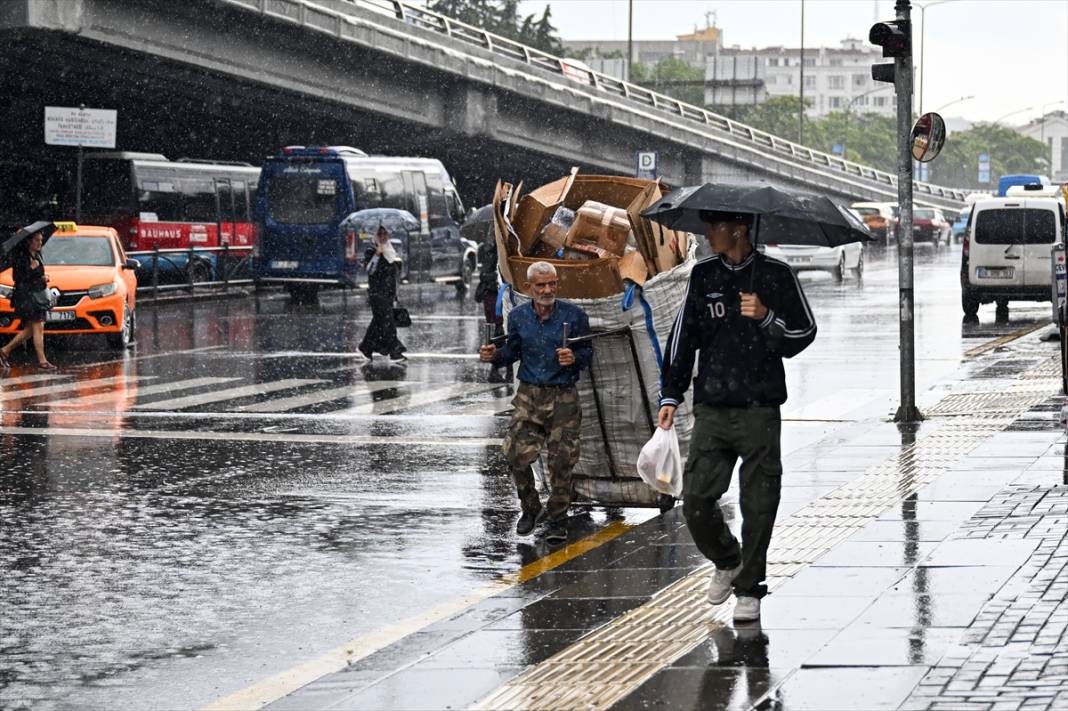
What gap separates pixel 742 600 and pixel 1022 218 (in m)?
23.3

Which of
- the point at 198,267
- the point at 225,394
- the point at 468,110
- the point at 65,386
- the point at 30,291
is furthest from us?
the point at 468,110

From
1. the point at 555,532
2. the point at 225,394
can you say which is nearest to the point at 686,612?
the point at 555,532

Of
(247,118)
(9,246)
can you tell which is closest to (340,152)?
(247,118)

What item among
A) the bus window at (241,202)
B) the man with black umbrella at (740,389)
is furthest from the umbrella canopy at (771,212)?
the bus window at (241,202)

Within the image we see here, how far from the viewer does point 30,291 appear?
21984mm

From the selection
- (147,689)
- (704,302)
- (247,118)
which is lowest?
(147,689)

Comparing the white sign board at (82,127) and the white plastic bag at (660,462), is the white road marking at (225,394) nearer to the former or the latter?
the white plastic bag at (660,462)

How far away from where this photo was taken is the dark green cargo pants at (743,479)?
24.8 ft

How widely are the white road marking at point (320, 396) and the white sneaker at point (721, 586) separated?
9753 mm

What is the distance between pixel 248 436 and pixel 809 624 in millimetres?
8380

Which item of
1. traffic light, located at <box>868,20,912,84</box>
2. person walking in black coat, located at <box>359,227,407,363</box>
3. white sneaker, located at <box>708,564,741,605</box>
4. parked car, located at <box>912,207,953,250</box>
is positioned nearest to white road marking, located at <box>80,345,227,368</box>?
person walking in black coat, located at <box>359,227,407,363</box>

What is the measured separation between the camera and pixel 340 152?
4028 cm

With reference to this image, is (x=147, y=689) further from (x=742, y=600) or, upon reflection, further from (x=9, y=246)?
(x=9, y=246)

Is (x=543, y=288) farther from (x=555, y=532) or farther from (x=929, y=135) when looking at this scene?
(x=929, y=135)
